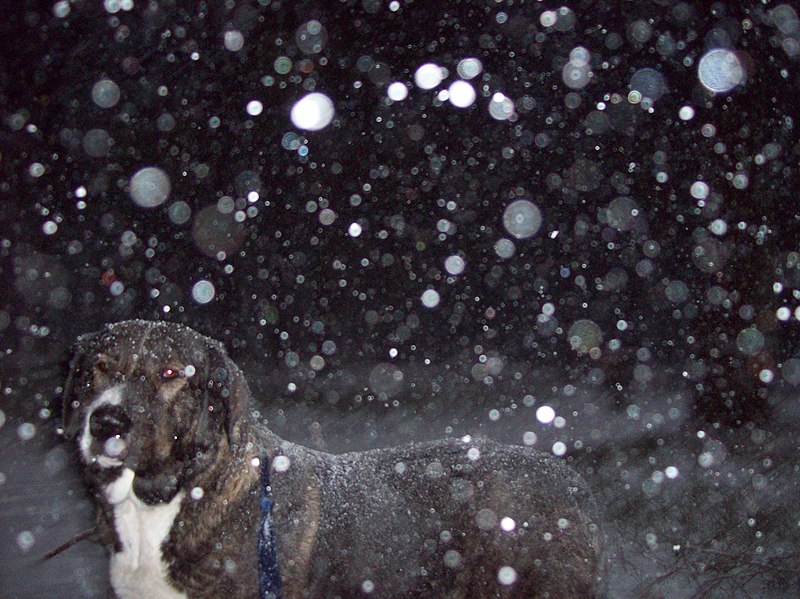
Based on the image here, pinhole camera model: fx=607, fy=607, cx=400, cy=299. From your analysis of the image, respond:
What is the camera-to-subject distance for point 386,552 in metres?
2.62

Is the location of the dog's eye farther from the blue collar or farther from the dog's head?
the blue collar

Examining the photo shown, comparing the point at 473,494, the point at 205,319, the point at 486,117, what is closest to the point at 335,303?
the point at 205,319

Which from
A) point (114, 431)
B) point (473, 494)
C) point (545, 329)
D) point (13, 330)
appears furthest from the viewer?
point (545, 329)

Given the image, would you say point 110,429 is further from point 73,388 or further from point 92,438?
point 73,388

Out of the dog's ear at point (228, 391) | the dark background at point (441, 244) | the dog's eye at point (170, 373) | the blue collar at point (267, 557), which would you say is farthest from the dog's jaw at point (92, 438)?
the dark background at point (441, 244)

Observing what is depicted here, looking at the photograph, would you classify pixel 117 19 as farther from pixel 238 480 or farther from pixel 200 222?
pixel 238 480

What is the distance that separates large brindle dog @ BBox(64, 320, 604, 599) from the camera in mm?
2357

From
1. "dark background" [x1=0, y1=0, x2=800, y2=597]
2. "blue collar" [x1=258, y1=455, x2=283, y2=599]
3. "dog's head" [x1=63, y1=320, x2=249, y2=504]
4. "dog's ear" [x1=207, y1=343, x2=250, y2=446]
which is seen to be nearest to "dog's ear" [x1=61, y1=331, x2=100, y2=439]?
"dog's head" [x1=63, y1=320, x2=249, y2=504]

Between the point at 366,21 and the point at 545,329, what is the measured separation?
4.20 m

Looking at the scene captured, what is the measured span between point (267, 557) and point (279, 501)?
228mm

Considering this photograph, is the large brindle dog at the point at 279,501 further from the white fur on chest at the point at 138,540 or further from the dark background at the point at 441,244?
the dark background at the point at 441,244

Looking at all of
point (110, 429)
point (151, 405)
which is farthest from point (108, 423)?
point (151, 405)

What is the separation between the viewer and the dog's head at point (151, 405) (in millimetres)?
2285

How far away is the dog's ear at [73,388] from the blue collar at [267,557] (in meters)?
0.78
